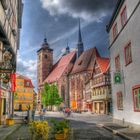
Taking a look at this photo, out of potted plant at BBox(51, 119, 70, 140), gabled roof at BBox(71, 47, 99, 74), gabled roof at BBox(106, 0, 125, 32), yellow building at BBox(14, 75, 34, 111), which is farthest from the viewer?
gabled roof at BBox(71, 47, 99, 74)

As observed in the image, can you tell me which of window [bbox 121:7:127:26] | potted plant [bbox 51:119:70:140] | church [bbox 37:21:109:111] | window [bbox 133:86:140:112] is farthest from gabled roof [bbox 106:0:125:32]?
church [bbox 37:21:109:111]

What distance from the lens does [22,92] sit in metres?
87.2

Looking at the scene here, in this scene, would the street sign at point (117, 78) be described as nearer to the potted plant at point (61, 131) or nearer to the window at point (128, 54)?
the window at point (128, 54)

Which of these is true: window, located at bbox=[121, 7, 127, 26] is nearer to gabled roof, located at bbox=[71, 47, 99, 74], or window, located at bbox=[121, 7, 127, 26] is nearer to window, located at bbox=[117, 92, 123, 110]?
window, located at bbox=[117, 92, 123, 110]

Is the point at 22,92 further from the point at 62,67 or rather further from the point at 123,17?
the point at 123,17

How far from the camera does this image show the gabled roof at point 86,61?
8675 centimetres

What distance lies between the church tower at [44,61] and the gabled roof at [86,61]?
25.8m

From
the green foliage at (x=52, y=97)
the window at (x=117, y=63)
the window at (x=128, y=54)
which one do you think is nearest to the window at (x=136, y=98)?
the window at (x=128, y=54)

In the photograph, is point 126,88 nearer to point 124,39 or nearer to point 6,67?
point 124,39

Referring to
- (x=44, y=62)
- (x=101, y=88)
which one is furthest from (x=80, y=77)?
(x=44, y=62)

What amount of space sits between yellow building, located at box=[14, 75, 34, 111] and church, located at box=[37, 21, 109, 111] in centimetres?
1261

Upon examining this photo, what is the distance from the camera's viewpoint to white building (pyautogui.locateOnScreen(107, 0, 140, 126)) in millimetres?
16844

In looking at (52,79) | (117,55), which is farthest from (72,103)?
(117,55)

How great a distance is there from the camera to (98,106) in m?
Result: 58.8
